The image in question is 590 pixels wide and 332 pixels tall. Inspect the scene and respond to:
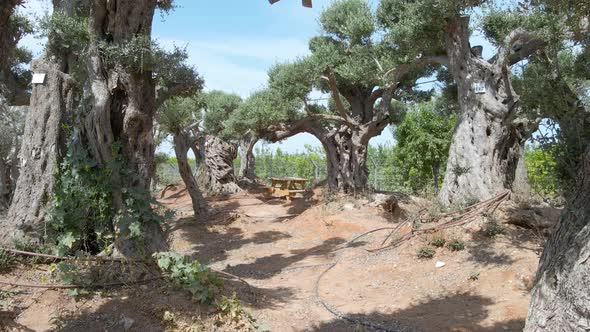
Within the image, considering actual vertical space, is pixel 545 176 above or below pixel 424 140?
below

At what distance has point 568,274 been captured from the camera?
8.82 ft

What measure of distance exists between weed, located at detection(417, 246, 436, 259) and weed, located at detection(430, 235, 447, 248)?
0.12m

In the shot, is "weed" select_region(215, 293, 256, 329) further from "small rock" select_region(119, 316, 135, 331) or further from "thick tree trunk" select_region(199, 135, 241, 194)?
"thick tree trunk" select_region(199, 135, 241, 194)

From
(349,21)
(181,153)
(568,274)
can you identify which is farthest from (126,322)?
(349,21)

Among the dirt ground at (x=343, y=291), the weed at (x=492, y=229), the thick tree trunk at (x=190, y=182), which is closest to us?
the dirt ground at (x=343, y=291)

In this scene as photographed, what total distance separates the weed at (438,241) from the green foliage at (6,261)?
578 centimetres

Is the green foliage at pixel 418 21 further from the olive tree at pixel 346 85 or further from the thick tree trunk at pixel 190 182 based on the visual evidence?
the thick tree trunk at pixel 190 182

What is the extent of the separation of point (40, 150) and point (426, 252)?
230 inches

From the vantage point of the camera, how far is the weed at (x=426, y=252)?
22.2ft

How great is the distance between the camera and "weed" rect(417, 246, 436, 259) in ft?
22.2

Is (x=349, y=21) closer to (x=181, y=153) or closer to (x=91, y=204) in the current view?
(x=181, y=153)

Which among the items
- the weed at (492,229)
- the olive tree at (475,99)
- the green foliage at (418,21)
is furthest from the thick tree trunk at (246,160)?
the weed at (492,229)

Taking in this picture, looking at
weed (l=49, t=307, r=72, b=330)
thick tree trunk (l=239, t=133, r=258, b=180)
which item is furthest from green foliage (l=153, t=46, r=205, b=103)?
thick tree trunk (l=239, t=133, r=258, b=180)

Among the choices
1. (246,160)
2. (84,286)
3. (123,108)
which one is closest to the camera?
(84,286)
